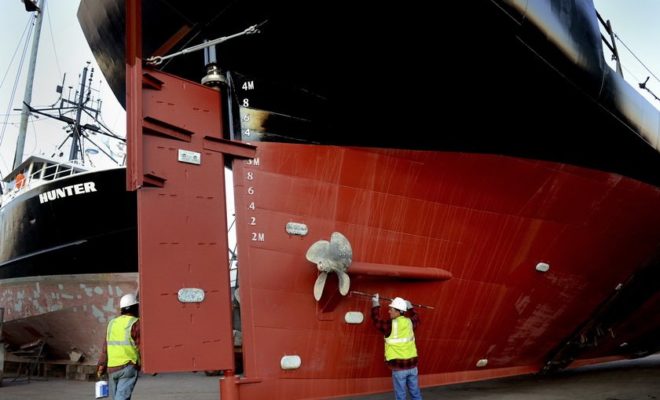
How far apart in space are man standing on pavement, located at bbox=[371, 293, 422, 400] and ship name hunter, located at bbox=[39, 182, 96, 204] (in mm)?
7421

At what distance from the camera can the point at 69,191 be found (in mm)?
9977

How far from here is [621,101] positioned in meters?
6.09

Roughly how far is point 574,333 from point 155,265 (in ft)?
20.7

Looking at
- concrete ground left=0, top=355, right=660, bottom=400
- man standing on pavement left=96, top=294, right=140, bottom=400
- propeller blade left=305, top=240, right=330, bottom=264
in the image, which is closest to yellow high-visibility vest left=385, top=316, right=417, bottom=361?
propeller blade left=305, top=240, right=330, bottom=264

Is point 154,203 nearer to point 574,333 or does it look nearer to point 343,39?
point 343,39

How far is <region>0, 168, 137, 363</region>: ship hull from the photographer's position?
32.0 ft

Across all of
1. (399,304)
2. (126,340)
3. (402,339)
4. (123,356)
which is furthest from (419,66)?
(123,356)

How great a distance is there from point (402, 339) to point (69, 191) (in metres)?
8.24

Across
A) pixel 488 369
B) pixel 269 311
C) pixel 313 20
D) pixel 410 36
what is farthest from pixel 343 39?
pixel 488 369

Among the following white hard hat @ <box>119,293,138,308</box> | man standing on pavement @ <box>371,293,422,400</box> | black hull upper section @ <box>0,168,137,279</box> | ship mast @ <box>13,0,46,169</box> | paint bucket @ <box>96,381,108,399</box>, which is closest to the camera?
paint bucket @ <box>96,381,108,399</box>

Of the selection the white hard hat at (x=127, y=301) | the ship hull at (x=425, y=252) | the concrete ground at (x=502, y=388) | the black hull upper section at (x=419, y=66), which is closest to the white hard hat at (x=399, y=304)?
the ship hull at (x=425, y=252)

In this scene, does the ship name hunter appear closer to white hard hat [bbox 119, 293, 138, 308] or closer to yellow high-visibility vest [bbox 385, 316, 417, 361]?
white hard hat [bbox 119, 293, 138, 308]

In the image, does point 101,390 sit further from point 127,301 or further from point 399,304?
point 399,304

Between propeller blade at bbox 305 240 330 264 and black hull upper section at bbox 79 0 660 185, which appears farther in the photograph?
black hull upper section at bbox 79 0 660 185
